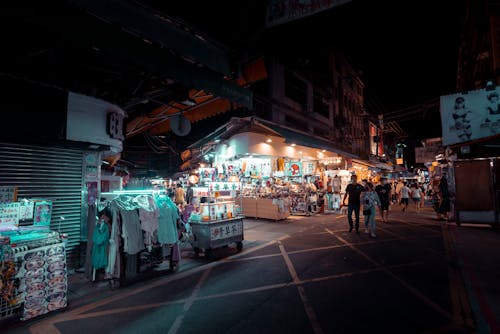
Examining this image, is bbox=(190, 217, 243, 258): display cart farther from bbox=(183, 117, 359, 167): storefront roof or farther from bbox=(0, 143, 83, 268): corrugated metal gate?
bbox=(183, 117, 359, 167): storefront roof

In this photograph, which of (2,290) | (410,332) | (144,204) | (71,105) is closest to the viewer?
(410,332)

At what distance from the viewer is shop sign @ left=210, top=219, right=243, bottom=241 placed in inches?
294

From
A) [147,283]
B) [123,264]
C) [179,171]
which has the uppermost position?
[179,171]

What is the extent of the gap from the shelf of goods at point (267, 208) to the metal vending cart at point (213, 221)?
5906mm

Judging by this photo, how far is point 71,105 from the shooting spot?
6359 mm

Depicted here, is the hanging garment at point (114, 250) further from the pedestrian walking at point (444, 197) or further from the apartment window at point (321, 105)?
the apartment window at point (321, 105)

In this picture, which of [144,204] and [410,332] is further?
[144,204]

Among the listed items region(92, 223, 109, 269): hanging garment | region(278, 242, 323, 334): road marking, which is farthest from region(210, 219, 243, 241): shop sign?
region(92, 223, 109, 269): hanging garment

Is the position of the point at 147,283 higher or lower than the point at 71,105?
lower

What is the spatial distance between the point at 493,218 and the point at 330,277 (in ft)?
33.6

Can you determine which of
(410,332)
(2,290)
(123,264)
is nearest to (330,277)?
(410,332)

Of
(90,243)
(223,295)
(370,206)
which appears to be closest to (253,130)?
(370,206)

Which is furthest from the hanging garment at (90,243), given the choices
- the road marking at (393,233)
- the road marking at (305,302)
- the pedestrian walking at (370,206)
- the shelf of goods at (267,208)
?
the road marking at (393,233)

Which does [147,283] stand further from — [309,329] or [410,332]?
[410,332]
